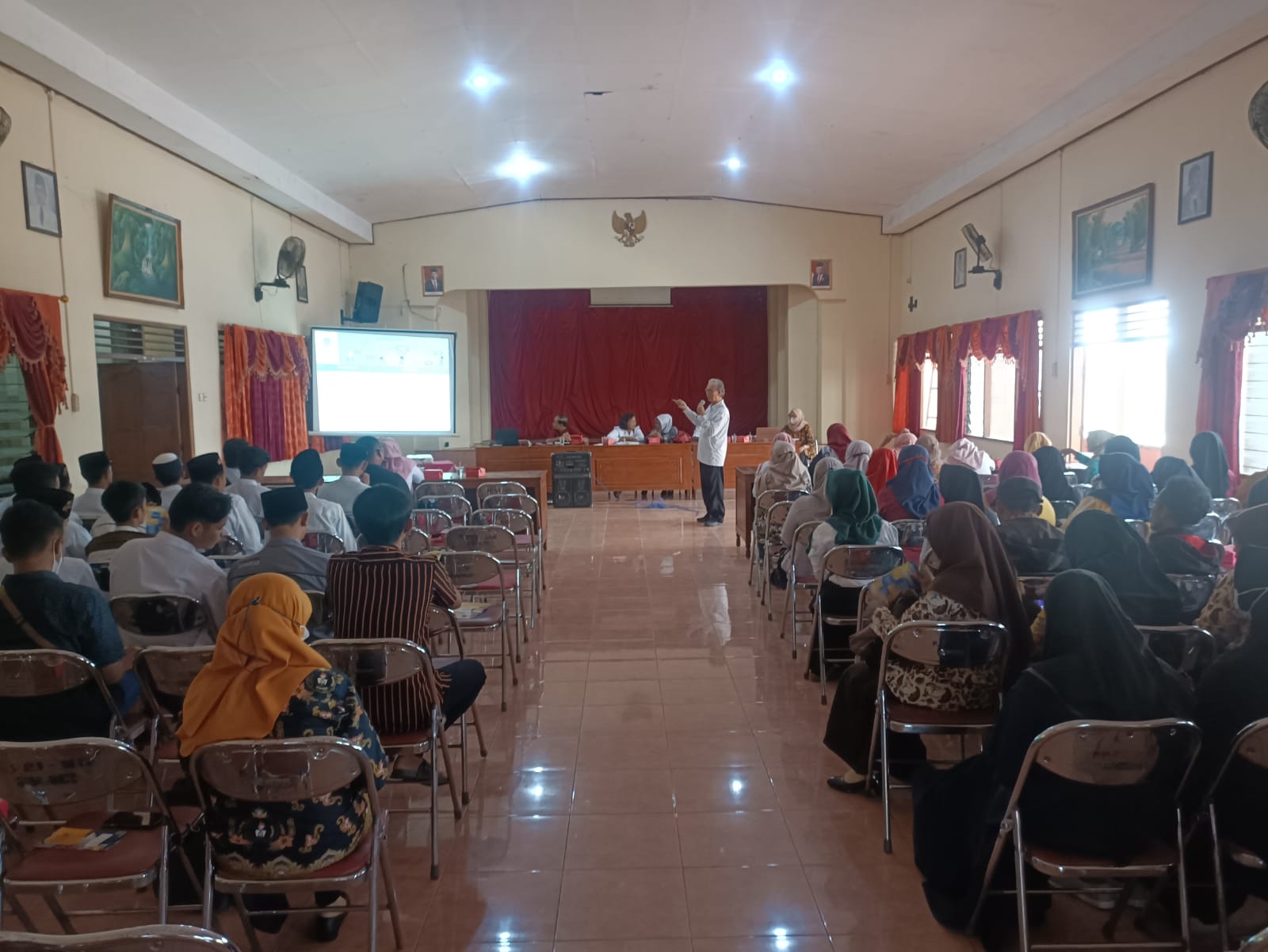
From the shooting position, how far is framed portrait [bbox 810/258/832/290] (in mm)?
11219

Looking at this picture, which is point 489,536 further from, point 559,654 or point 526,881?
point 526,881

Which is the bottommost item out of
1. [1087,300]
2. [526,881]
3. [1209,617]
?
[526,881]

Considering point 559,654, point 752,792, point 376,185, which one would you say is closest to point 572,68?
point 376,185

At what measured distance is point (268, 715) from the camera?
1.88 metres

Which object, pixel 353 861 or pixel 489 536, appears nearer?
pixel 353 861

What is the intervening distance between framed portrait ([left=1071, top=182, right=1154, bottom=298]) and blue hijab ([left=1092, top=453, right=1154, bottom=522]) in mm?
2630

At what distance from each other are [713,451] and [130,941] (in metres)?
7.58

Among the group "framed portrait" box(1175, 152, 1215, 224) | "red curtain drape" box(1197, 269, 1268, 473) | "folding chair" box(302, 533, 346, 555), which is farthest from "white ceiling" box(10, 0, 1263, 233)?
"folding chair" box(302, 533, 346, 555)

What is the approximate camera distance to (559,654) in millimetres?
4609

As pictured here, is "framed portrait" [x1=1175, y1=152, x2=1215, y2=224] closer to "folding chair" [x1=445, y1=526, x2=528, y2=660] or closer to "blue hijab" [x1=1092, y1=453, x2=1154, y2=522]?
"blue hijab" [x1=1092, y1=453, x2=1154, y2=522]

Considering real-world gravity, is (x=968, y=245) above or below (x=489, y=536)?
above

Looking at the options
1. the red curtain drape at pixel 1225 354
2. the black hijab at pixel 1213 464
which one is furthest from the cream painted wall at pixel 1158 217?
the black hijab at pixel 1213 464

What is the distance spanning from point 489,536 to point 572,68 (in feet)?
12.9

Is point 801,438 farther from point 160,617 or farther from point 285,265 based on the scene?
point 160,617
